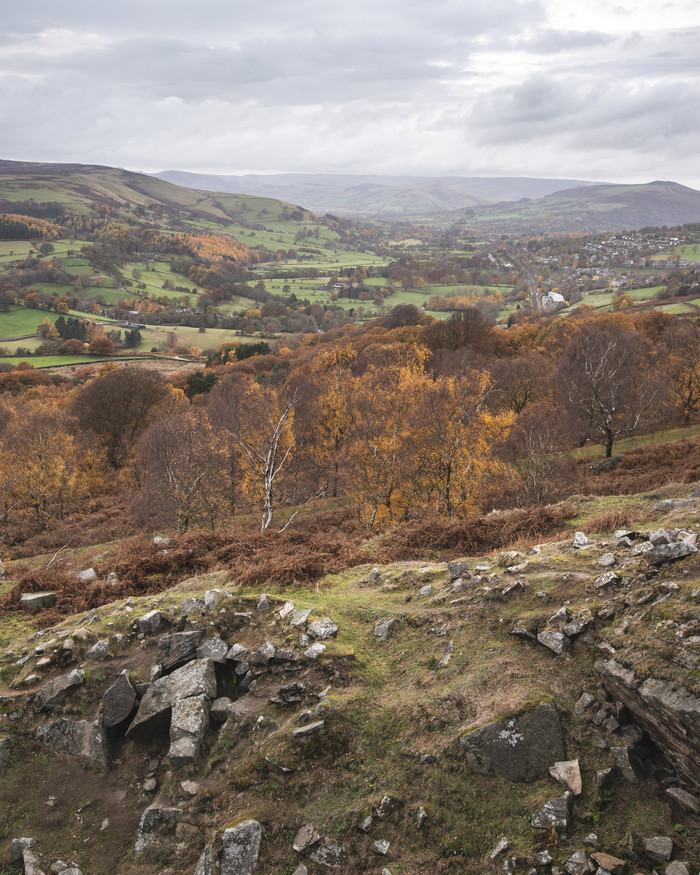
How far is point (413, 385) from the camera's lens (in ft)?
157

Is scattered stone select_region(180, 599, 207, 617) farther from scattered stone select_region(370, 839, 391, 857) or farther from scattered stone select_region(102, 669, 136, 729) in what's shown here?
scattered stone select_region(370, 839, 391, 857)

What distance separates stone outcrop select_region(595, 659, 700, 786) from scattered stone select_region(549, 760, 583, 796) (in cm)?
128

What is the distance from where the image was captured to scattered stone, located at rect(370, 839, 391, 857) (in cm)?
745

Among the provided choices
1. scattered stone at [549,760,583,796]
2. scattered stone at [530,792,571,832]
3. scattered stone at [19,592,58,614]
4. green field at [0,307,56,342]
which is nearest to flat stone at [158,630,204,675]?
scattered stone at [19,592,58,614]

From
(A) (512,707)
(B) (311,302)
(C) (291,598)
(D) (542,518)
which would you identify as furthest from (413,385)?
(B) (311,302)

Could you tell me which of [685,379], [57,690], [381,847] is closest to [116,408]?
Answer: [57,690]

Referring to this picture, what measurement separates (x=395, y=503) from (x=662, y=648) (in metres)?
27.6

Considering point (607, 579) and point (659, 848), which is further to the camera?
point (607, 579)

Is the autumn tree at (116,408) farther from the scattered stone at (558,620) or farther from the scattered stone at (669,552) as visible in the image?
the scattered stone at (669,552)

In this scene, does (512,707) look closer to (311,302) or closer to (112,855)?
(112,855)

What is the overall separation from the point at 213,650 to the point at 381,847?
5.49 metres

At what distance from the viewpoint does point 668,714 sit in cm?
718

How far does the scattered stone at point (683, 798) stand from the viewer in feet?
21.9

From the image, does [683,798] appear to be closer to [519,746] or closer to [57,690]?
[519,746]
